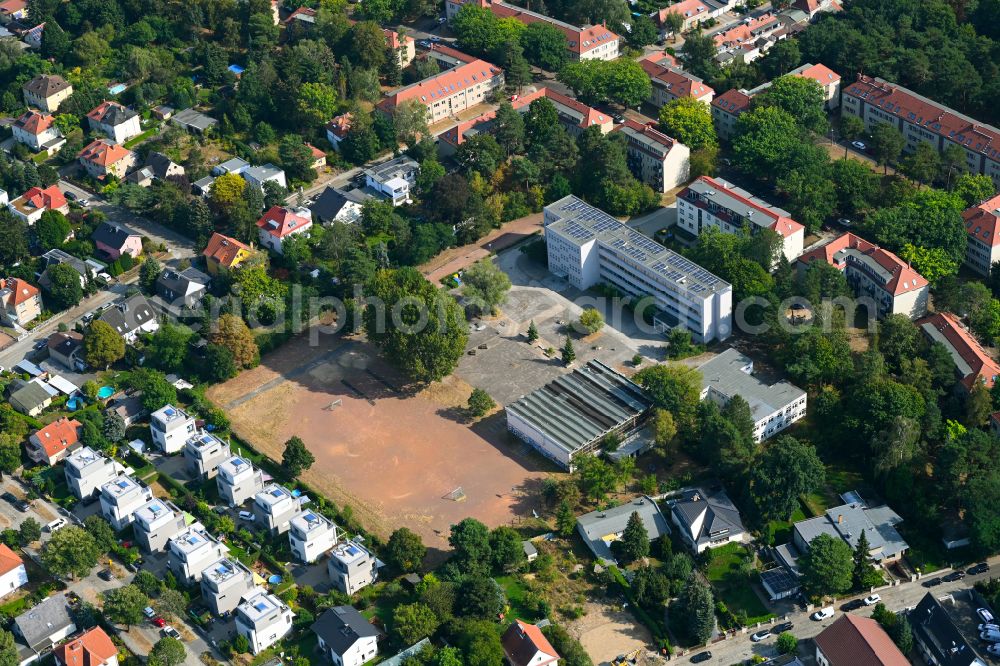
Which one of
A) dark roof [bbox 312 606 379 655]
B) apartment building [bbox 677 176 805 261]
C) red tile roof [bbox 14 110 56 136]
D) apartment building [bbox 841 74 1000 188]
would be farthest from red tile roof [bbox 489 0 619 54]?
dark roof [bbox 312 606 379 655]

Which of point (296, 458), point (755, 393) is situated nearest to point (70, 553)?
point (296, 458)

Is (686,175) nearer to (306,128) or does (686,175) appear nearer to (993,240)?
(993,240)

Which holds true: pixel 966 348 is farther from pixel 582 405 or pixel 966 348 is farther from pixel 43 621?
pixel 43 621

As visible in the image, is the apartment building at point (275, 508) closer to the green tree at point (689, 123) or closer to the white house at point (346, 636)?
the white house at point (346, 636)

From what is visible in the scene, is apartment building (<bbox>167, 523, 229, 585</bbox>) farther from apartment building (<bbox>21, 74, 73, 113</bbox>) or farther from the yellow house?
apartment building (<bbox>21, 74, 73, 113</bbox>)

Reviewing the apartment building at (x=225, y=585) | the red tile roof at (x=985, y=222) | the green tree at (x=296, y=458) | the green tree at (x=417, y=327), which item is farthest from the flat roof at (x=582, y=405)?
the red tile roof at (x=985, y=222)
